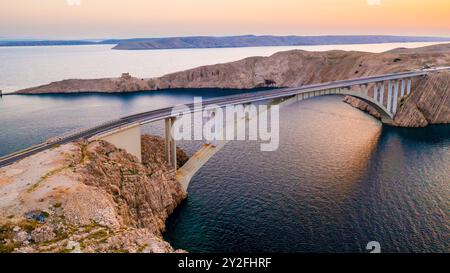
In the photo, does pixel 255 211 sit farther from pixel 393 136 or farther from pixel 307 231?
pixel 393 136

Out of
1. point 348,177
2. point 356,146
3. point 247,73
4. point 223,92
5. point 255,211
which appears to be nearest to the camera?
point 255,211

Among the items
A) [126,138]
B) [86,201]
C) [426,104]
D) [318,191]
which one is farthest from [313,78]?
[86,201]

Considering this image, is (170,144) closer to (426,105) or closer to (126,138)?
(126,138)

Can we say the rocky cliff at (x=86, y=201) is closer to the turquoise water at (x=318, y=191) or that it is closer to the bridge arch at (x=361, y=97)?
the turquoise water at (x=318, y=191)

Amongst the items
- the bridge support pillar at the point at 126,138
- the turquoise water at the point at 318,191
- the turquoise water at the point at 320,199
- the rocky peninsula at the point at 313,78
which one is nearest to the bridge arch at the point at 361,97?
the rocky peninsula at the point at 313,78

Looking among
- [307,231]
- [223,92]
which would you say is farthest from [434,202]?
[223,92]

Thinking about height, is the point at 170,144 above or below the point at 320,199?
above

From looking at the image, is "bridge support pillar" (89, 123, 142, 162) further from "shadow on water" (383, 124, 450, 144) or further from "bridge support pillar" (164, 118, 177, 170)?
"shadow on water" (383, 124, 450, 144)
